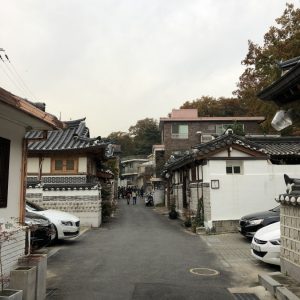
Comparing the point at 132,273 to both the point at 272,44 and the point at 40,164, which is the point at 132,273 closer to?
the point at 40,164

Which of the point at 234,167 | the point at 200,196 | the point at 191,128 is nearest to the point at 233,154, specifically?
the point at 234,167

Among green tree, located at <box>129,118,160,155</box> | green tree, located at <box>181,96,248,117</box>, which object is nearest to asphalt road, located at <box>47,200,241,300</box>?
green tree, located at <box>181,96,248,117</box>

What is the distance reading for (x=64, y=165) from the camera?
22016 mm

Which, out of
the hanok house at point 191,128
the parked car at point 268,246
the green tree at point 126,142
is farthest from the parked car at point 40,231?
the green tree at point 126,142

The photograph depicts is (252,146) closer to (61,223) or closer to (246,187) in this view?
(246,187)

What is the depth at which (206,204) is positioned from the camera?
17.9m

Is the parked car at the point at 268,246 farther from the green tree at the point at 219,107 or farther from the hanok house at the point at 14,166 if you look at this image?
the green tree at the point at 219,107

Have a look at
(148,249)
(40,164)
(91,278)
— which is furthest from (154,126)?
(91,278)

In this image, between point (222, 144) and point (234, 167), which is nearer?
point (222, 144)

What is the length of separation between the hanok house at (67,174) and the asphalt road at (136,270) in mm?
4810

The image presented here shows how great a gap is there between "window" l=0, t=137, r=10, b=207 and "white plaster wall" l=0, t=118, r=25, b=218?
0.12m

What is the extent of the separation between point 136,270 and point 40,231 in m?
4.00

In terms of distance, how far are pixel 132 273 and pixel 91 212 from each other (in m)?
11.3

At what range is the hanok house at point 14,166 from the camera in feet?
23.1
